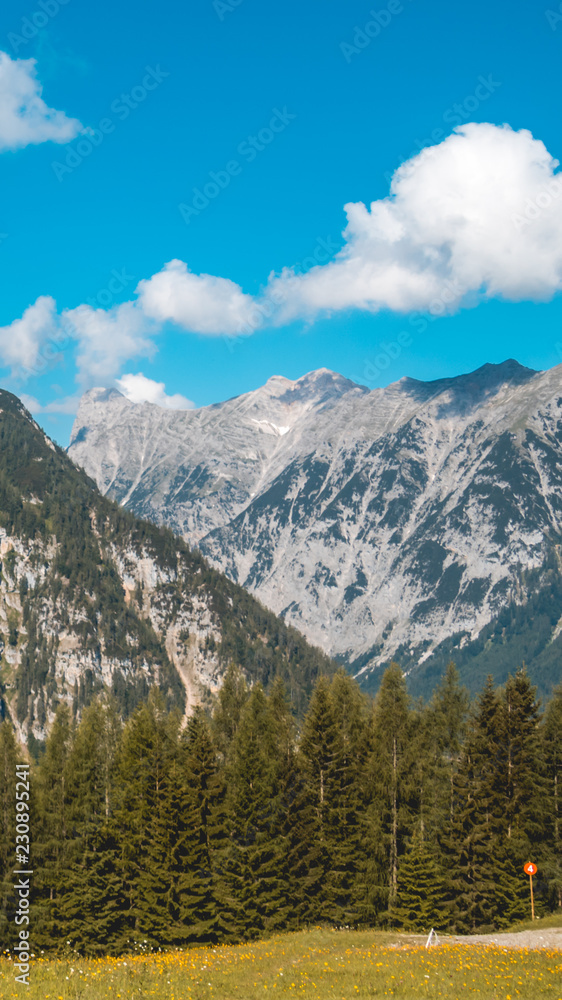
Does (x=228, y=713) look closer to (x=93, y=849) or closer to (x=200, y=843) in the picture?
(x=93, y=849)

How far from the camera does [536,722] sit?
65250 mm

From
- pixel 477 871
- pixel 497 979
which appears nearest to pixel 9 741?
pixel 477 871

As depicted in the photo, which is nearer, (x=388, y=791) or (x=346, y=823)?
(x=346, y=823)

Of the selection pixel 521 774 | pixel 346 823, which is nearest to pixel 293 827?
pixel 346 823

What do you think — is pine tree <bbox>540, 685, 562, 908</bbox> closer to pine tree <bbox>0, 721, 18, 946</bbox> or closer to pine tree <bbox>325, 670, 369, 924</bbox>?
pine tree <bbox>325, 670, 369, 924</bbox>

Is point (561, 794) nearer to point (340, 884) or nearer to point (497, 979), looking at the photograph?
point (340, 884)

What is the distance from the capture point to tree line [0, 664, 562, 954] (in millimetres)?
58000

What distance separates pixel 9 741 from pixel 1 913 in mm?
12849

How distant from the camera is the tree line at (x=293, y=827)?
5800cm

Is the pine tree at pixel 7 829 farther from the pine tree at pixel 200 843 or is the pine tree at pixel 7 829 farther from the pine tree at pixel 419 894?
the pine tree at pixel 419 894

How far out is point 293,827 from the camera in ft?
204

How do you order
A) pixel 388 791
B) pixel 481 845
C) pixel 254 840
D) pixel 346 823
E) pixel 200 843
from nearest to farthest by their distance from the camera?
pixel 200 843 → pixel 254 840 → pixel 481 845 → pixel 346 823 → pixel 388 791

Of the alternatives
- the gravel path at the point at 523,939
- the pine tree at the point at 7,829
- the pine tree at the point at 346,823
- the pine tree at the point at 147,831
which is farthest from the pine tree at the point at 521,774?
the pine tree at the point at 7,829

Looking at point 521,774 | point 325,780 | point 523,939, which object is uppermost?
point 521,774
